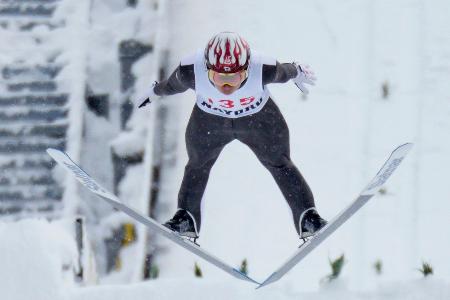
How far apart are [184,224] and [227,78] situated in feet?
3.25

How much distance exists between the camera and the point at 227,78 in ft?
16.8

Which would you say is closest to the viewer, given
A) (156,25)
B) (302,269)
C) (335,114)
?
(302,269)

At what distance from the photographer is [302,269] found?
691 centimetres

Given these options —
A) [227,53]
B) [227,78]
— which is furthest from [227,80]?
[227,53]

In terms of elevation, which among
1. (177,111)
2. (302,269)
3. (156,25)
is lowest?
(302,269)

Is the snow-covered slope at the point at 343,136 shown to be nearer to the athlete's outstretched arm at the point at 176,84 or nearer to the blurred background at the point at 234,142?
the blurred background at the point at 234,142

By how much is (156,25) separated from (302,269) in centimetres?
252

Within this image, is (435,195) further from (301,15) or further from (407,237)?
(301,15)

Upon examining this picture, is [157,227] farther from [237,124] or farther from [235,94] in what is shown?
[235,94]

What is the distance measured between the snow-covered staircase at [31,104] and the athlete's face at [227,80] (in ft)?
8.35

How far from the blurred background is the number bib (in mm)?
1302

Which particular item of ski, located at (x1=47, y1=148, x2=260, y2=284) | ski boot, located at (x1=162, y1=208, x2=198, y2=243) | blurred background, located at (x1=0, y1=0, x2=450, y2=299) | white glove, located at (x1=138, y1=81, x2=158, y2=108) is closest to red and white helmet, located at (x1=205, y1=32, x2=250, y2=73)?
white glove, located at (x1=138, y1=81, x2=158, y2=108)

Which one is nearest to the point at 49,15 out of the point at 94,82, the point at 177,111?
the point at 94,82

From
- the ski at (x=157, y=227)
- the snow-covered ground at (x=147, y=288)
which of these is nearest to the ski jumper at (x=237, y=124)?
the ski at (x=157, y=227)
